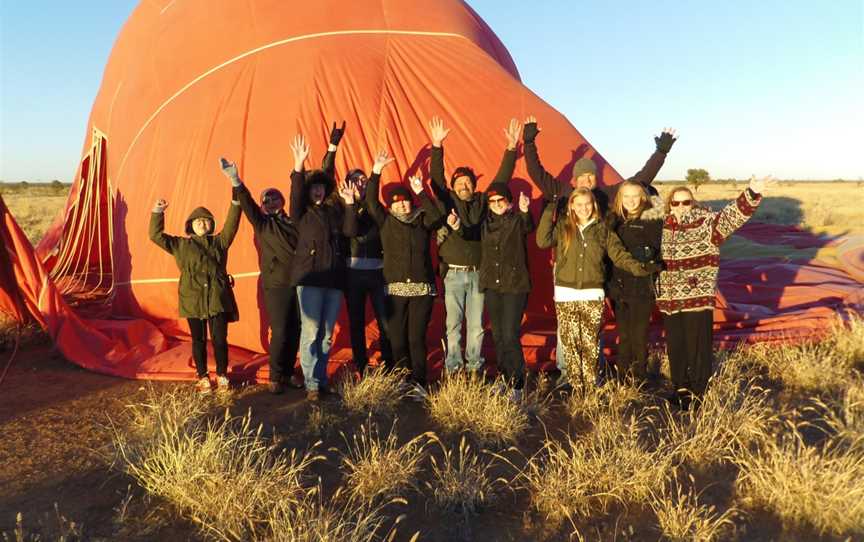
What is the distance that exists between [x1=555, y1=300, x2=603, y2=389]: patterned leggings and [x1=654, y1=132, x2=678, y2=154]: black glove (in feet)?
4.50

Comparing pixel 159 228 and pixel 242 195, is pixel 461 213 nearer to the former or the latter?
pixel 242 195

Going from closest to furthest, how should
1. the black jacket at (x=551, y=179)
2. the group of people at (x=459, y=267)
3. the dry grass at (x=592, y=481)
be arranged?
the dry grass at (x=592, y=481), the group of people at (x=459, y=267), the black jacket at (x=551, y=179)

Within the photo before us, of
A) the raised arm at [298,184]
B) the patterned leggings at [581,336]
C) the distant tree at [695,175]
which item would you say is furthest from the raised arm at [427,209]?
the distant tree at [695,175]

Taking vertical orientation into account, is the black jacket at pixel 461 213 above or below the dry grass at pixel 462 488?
above

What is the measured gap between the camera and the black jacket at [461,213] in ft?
13.9

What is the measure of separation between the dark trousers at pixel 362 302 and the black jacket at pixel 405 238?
12cm

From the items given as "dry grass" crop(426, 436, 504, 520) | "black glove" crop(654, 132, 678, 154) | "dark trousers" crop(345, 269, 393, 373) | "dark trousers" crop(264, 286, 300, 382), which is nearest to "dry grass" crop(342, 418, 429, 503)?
"dry grass" crop(426, 436, 504, 520)

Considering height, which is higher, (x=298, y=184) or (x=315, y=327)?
(x=298, y=184)

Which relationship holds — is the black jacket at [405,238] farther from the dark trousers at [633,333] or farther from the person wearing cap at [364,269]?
the dark trousers at [633,333]

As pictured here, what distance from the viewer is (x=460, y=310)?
432cm

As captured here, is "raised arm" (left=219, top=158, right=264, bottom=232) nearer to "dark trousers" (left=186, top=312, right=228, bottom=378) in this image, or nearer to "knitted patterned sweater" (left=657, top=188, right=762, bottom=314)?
"dark trousers" (left=186, top=312, right=228, bottom=378)

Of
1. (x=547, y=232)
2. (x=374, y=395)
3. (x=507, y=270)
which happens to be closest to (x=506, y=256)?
(x=507, y=270)

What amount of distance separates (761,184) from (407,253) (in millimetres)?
2144

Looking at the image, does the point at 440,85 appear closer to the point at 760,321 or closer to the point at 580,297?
the point at 580,297
